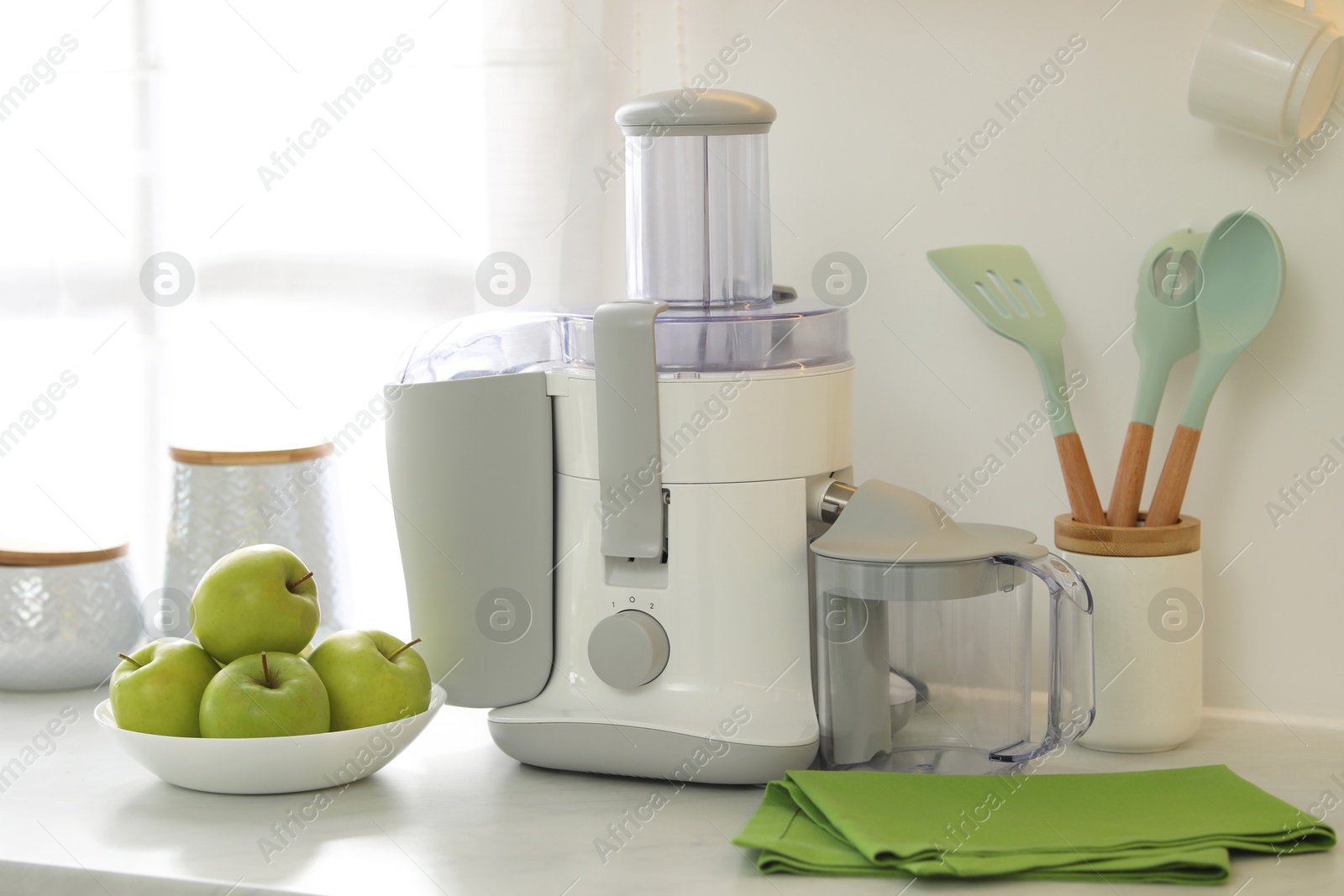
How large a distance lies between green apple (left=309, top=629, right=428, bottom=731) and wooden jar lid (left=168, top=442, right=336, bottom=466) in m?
0.33

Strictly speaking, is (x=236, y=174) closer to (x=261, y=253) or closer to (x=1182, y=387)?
(x=261, y=253)

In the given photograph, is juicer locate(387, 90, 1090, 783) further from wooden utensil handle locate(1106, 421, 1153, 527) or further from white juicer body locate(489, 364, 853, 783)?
wooden utensil handle locate(1106, 421, 1153, 527)

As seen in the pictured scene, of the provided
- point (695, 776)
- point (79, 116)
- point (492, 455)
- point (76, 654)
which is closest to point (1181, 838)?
point (695, 776)

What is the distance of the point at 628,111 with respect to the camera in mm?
962

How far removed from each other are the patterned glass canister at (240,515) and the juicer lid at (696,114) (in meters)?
0.51

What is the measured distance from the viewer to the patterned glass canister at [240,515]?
1.23 meters

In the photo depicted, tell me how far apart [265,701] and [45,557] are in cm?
41

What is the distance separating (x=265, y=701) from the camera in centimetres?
89

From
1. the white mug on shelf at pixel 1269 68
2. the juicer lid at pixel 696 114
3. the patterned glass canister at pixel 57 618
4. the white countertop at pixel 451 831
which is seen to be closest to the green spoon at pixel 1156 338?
the white mug on shelf at pixel 1269 68

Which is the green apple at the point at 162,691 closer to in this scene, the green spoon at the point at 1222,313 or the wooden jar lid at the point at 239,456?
the wooden jar lid at the point at 239,456

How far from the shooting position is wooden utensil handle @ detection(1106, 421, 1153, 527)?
102cm

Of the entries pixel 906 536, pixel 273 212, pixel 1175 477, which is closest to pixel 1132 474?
pixel 1175 477

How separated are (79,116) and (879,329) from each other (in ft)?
2.80

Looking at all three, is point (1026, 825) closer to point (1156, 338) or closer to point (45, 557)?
point (1156, 338)
